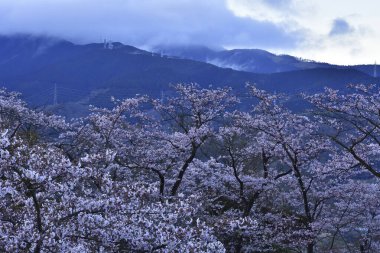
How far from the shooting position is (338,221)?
806 inches

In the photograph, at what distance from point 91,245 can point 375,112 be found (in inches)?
412

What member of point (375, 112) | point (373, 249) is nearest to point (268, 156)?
point (375, 112)

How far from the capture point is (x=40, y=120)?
1087 inches

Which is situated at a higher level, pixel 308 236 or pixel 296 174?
pixel 296 174

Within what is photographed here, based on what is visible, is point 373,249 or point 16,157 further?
point 373,249

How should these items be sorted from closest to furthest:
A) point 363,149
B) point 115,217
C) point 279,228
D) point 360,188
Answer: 1. point 115,217
2. point 363,149
3. point 279,228
4. point 360,188

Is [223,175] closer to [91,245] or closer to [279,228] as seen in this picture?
[279,228]

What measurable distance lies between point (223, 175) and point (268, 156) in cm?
218

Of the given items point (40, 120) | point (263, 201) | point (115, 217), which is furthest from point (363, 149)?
point (40, 120)

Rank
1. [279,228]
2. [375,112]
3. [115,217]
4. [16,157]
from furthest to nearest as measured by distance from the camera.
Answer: [279,228] < [375,112] < [115,217] < [16,157]

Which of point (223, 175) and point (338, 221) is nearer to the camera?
point (223, 175)

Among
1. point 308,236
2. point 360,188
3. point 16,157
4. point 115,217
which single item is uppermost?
point 16,157

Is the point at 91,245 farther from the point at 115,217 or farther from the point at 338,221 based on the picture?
the point at 338,221

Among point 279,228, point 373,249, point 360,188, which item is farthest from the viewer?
point 373,249
